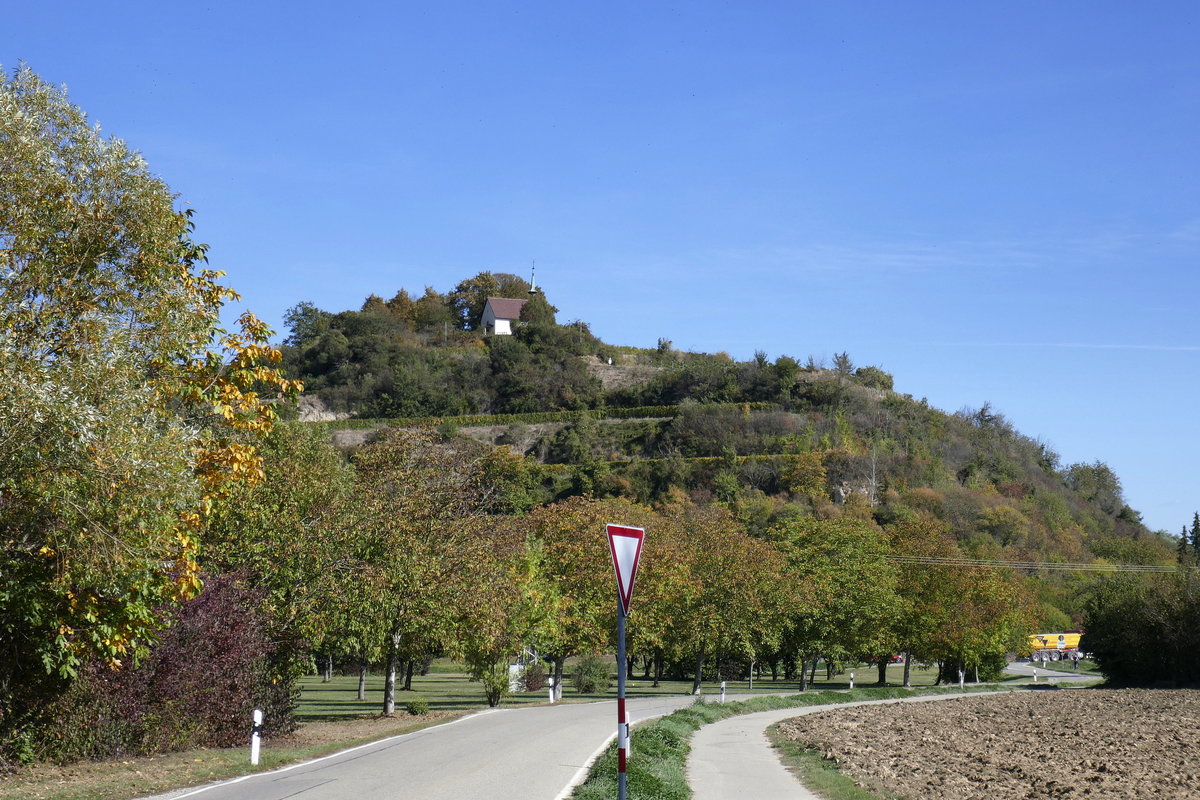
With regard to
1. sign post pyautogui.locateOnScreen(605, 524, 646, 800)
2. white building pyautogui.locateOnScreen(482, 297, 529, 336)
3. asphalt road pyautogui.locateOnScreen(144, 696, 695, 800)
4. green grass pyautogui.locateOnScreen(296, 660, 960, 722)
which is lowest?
green grass pyautogui.locateOnScreen(296, 660, 960, 722)

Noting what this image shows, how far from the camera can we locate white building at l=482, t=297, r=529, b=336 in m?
160

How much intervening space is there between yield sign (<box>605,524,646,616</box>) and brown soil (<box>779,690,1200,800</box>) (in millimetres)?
9127

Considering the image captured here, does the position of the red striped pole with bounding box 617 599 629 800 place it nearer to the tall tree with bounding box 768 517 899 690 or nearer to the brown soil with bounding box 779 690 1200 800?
the brown soil with bounding box 779 690 1200 800

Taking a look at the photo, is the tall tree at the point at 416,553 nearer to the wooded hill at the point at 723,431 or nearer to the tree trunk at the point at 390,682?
the tree trunk at the point at 390,682

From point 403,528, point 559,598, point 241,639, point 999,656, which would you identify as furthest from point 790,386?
point 241,639

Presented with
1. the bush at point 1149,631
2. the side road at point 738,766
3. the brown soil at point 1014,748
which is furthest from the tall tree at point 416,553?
the bush at point 1149,631

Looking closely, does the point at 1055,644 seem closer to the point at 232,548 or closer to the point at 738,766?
the point at 738,766

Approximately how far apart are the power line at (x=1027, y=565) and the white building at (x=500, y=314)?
9069cm

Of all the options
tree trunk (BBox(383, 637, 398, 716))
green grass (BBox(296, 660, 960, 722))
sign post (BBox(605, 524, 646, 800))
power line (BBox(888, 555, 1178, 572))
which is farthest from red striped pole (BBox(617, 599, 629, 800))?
power line (BBox(888, 555, 1178, 572))

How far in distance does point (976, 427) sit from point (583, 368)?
5013cm

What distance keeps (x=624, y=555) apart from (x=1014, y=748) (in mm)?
18267

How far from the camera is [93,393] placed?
11773 millimetres

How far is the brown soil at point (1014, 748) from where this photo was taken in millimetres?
18016

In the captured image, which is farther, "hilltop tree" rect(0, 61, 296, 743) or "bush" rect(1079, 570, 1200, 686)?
"bush" rect(1079, 570, 1200, 686)
